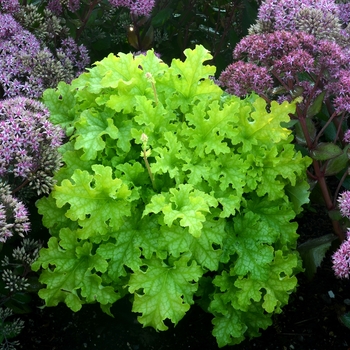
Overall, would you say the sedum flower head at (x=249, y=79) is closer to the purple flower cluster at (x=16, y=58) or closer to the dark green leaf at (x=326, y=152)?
the dark green leaf at (x=326, y=152)

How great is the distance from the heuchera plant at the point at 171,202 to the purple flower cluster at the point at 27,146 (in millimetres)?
64

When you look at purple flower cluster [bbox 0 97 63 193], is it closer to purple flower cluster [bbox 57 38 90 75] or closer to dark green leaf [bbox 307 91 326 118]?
purple flower cluster [bbox 57 38 90 75]

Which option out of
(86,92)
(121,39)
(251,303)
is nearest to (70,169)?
(86,92)

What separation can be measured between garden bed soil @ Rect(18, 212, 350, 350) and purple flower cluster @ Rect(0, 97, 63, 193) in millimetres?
638

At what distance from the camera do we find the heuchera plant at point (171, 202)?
1757 mm

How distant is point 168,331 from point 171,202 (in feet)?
2.21

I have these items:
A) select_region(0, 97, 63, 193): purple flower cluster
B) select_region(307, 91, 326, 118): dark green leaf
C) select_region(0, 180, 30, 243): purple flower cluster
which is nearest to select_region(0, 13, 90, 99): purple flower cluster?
select_region(0, 97, 63, 193): purple flower cluster

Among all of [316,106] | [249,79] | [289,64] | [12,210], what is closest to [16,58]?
[12,210]

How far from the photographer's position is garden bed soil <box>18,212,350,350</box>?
2150 millimetres

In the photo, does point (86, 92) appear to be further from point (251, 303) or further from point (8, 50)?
point (251, 303)

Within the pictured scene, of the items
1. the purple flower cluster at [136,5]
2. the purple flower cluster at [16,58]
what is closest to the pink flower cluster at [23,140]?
the purple flower cluster at [16,58]

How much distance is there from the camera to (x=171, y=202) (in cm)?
176

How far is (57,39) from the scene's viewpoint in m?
2.59

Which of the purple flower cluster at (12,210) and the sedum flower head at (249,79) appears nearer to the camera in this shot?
the purple flower cluster at (12,210)
